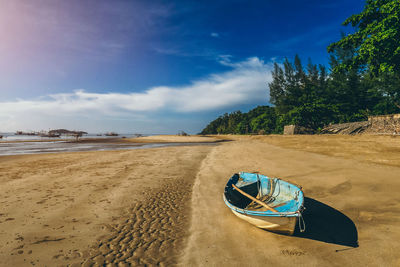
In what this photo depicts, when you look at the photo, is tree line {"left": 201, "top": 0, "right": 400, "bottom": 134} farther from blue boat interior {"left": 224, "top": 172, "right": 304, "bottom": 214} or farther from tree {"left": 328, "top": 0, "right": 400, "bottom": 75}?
blue boat interior {"left": 224, "top": 172, "right": 304, "bottom": 214}

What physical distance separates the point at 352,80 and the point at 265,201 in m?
47.2

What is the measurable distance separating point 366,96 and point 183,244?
50662mm

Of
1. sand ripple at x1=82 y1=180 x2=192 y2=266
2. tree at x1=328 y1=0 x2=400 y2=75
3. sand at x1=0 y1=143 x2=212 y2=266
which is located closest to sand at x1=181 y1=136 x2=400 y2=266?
sand ripple at x1=82 y1=180 x2=192 y2=266

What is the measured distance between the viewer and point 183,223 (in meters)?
6.53

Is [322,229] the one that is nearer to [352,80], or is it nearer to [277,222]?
[277,222]

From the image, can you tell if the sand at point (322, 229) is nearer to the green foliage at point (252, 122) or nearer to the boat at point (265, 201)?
the boat at point (265, 201)

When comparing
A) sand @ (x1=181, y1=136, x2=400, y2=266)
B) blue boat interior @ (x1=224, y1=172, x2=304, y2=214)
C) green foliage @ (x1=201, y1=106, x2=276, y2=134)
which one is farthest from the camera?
green foliage @ (x1=201, y1=106, x2=276, y2=134)

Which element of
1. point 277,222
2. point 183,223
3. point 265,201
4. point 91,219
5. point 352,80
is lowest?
point 183,223

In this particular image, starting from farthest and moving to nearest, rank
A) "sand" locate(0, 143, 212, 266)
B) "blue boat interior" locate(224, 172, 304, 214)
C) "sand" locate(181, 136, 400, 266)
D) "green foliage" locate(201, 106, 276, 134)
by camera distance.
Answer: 1. "green foliage" locate(201, 106, 276, 134)
2. "blue boat interior" locate(224, 172, 304, 214)
3. "sand" locate(0, 143, 212, 266)
4. "sand" locate(181, 136, 400, 266)

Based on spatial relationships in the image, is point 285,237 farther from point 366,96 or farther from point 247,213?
point 366,96

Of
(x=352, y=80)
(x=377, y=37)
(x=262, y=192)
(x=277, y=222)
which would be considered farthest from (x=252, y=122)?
(x=277, y=222)

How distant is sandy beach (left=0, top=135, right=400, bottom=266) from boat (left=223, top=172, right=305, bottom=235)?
0.66 meters

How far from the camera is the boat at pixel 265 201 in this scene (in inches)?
188

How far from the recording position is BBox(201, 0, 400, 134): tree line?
516 inches
